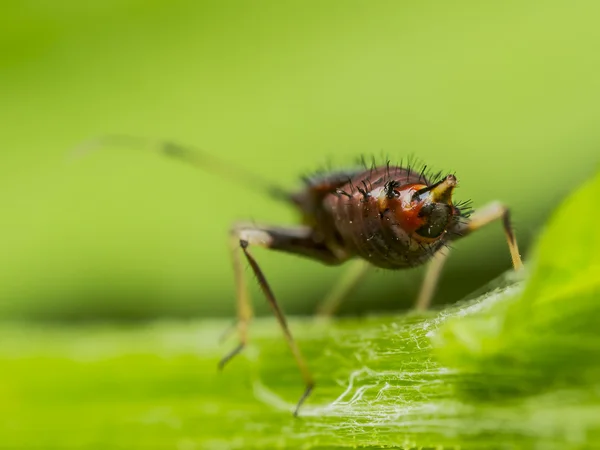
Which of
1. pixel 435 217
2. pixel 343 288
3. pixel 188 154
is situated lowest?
pixel 435 217

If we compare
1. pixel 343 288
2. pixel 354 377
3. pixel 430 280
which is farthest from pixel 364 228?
pixel 343 288

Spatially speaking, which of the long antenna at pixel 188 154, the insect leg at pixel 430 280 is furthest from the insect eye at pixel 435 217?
the long antenna at pixel 188 154

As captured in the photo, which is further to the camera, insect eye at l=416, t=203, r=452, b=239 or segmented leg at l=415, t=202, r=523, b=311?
segmented leg at l=415, t=202, r=523, b=311

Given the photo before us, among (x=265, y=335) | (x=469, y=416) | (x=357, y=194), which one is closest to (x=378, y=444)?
(x=469, y=416)

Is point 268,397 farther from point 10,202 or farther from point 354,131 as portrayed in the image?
point 10,202

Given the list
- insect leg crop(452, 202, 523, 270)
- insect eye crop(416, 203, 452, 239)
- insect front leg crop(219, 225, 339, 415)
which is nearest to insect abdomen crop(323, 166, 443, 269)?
insect eye crop(416, 203, 452, 239)

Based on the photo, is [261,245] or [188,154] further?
[188,154]

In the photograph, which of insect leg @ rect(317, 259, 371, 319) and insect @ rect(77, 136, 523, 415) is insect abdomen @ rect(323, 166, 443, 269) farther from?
insect leg @ rect(317, 259, 371, 319)

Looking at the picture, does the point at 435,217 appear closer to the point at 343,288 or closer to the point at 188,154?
the point at 343,288
